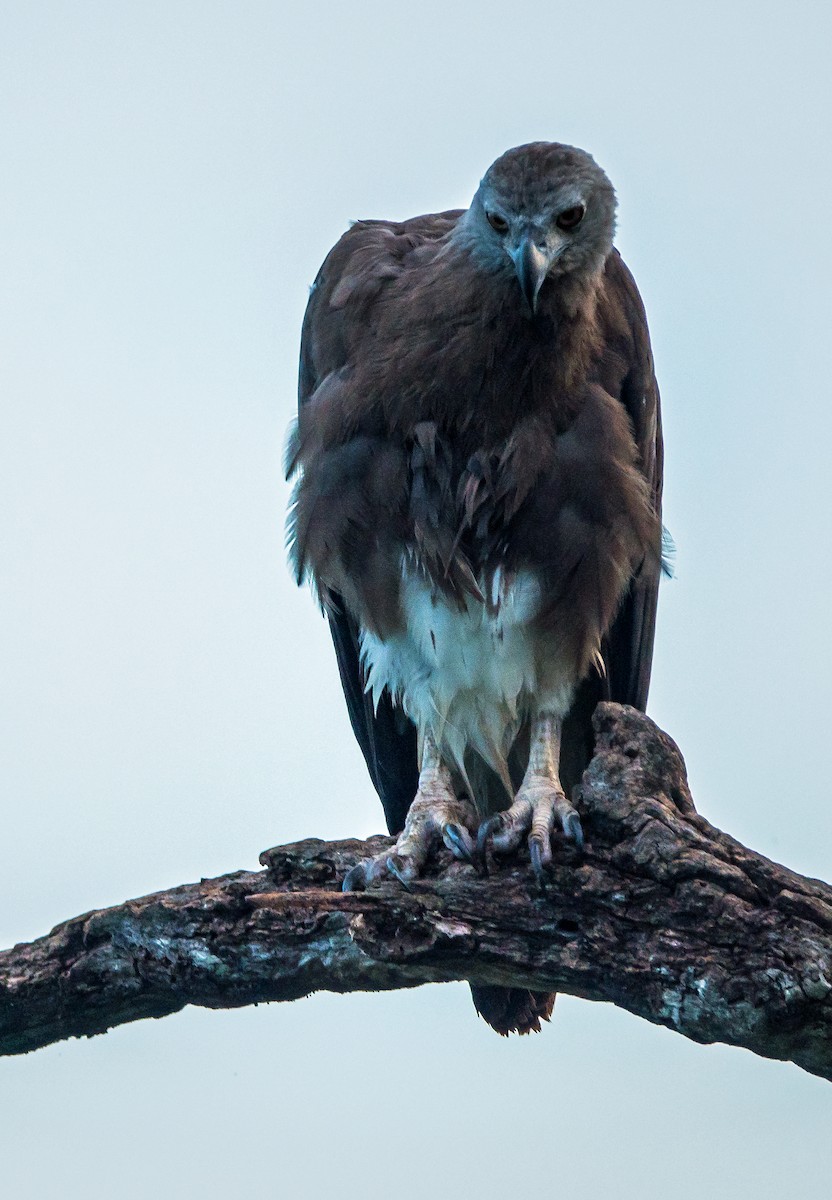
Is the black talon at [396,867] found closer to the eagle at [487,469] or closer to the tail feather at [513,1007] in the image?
the eagle at [487,469]

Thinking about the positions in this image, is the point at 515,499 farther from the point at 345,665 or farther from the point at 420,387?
the point at 345,665

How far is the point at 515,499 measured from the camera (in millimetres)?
4977

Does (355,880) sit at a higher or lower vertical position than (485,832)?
lower

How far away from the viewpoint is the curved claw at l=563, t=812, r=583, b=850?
4.29 meters

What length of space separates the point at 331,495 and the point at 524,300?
3.05ft

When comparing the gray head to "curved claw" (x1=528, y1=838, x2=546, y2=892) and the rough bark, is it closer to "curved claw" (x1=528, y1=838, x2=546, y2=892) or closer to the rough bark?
the rough bark

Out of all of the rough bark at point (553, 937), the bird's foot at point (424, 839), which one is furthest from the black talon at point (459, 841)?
the rough bark at point (553, 937)

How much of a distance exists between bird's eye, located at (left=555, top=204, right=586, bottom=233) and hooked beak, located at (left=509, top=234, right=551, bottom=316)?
13 centimetres

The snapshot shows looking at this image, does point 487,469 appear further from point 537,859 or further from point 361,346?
point 537,859

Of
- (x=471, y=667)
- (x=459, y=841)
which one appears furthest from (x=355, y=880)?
(x=471, y=667)

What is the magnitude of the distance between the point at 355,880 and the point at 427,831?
510 mm

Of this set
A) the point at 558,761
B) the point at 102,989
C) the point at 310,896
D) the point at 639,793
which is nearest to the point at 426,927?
the point at 310,896

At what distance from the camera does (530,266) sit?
462cm

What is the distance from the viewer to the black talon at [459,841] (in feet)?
15.4
